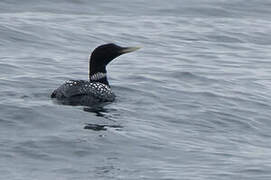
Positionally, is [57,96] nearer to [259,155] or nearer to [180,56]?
[259,155]

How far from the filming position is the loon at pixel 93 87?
619 inches

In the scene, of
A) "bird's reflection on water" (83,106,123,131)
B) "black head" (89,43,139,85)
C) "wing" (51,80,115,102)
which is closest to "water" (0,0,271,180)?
"bird's reflection on water" (83,106,123,131)

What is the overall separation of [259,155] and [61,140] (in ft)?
8.11

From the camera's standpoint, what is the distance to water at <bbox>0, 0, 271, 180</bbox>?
12.7 m

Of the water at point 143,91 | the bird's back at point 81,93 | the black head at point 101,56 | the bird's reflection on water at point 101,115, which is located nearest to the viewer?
the water at point 143,91

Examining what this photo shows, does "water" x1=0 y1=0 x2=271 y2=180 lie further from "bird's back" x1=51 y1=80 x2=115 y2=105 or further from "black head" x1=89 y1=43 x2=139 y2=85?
"black head" x1=89 y1=43 x2=139 y2=85

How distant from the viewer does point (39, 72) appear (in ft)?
60.6

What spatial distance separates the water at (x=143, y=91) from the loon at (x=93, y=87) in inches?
9.5

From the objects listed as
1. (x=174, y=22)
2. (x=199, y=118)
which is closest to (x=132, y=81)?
(x=199, y=118)

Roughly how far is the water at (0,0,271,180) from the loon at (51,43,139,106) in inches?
9.5

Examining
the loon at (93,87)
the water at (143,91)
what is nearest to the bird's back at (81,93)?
the loon at (93,87)

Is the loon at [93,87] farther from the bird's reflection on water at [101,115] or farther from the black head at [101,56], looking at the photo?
the bird's reflection on water at [101,115]

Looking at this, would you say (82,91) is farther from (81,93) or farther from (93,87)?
(93,87)

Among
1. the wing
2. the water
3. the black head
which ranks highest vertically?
the black head
